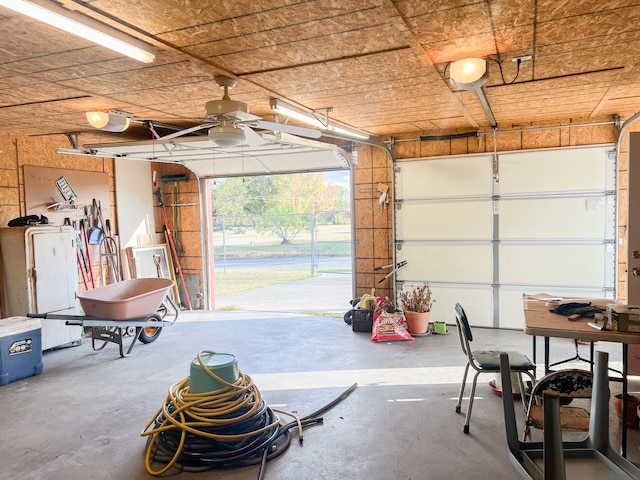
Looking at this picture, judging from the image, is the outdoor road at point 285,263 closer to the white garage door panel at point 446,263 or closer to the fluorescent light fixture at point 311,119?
the white garage door panel at point 446,263

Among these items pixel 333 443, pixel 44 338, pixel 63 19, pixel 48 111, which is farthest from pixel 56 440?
pixel 48 111

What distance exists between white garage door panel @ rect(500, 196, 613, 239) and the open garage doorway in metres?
2.72

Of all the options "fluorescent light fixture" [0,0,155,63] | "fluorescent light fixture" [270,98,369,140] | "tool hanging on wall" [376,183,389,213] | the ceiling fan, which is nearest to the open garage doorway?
"tool hanging on wall" [376,183,389,213]

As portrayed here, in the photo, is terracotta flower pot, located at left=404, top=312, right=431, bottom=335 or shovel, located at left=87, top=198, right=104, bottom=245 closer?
terracotta flower pot, located at left=404, top=312, right=431, bottom=335

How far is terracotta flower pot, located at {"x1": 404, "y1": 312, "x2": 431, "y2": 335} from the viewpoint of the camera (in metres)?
5.82

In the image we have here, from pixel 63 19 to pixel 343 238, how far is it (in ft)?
43.6

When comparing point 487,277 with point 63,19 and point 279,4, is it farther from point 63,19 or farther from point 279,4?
point 63,19

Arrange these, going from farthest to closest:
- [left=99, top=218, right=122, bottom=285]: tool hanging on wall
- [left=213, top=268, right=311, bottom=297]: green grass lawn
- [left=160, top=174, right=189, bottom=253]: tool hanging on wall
Result: [left=213, top=268, right=311, bottom=297]: green grass lawn
[left=160, top=174, right=189, bottom=253]: tool hanging on wall
[left=99, top=218, right=122, bottom=285]: tool hanging on wall

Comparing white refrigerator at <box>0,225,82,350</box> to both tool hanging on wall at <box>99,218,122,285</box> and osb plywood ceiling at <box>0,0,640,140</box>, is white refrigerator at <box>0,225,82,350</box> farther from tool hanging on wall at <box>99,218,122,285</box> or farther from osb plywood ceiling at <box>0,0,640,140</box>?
osb plywood ceiling at <box>0,0,640,140</box>

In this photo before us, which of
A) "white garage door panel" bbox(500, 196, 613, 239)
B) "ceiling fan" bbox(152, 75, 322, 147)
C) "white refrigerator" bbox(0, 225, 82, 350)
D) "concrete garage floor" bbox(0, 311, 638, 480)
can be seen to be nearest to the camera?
"concrete garage floor" bbox(0, 311, 638, 480)

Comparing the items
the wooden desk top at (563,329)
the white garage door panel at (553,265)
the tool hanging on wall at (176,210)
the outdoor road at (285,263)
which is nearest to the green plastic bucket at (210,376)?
the wooden desk top at (563,329)

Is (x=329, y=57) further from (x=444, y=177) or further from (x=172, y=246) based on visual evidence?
(x=172, y=246)

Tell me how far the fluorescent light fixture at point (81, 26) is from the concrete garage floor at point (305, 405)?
2642 mm

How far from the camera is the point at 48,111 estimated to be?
4641 mm
